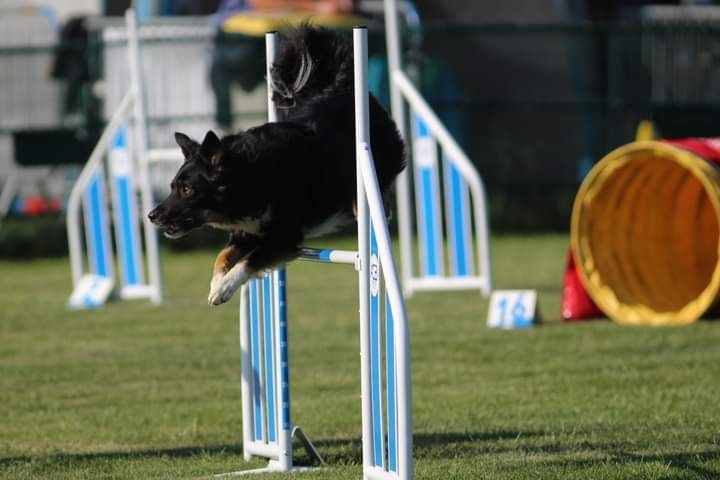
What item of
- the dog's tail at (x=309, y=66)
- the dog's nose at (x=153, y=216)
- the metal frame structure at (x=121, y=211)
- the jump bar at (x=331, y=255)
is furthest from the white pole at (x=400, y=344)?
the metal frame structure at (x=121, y=211)

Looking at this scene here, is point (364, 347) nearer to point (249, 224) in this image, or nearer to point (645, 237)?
point (249, 224)

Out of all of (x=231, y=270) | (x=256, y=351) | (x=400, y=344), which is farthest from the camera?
(x=256, y=351)

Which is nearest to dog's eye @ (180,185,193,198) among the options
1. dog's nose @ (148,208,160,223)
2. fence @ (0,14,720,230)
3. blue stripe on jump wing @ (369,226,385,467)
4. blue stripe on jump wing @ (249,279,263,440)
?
dog's nose @ (148,208,160,223)

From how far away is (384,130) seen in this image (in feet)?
20.0

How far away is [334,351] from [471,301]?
2309 millimetres

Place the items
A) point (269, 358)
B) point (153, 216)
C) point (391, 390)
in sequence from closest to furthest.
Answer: point (391, 390)
point (153, 216)
point (269, 358)

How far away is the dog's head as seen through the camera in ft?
17.7

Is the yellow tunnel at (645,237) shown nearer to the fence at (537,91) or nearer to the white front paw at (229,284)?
the white front paw at (229,284)

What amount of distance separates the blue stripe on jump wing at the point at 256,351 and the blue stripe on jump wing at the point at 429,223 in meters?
5.75

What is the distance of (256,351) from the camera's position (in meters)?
6.31

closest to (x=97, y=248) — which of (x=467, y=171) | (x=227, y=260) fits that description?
(x=467, y=171)

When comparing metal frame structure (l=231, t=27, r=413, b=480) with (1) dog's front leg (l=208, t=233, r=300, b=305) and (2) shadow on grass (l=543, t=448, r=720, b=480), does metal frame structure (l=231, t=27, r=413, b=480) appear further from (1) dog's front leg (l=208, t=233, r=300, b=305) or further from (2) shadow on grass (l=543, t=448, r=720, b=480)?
(2) shadow on grass (l=543, t=448, r=720, b=480)

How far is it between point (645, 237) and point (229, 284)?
19.0 ft

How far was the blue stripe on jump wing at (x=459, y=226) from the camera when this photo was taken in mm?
11914
